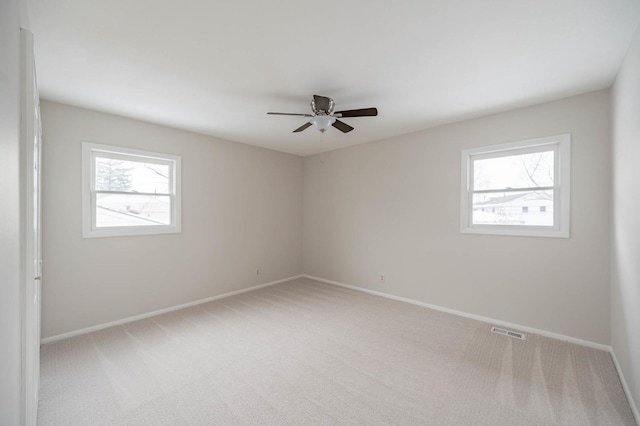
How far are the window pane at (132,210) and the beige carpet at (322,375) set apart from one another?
131 centimetres

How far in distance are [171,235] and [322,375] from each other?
9.47 feet

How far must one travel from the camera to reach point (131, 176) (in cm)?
361

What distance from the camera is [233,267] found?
4668 millimetres

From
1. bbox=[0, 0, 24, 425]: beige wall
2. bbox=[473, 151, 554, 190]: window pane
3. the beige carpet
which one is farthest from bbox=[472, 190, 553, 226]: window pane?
bbox=[0, 0, 24, 425]: beige wall

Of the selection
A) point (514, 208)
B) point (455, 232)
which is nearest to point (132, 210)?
point (455, 232)

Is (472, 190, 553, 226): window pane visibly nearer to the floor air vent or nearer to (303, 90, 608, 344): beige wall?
(303, 90, 608, 344): beige wall

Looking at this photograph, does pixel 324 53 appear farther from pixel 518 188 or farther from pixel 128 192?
pixel 128 192

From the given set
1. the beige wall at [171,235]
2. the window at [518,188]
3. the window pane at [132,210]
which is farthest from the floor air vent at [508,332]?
the window pane at [132,210]

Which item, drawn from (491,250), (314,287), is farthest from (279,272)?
(491,250)

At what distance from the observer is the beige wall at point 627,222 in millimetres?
1920

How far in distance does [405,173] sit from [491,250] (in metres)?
1.62

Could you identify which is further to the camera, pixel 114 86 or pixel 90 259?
pixel 90 259

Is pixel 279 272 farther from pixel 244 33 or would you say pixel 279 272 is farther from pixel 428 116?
pixel 244 33

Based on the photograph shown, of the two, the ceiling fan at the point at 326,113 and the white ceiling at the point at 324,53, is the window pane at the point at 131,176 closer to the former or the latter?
the white ceiling at the point at 324,53
